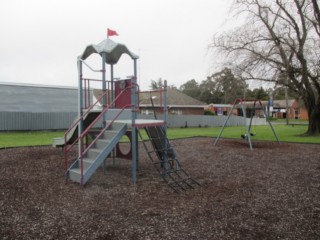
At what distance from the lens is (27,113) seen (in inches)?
951

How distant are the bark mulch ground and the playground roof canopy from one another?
10.4 feet

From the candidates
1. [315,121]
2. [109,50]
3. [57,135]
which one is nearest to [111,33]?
[109,50]

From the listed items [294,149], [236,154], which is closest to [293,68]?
[294,149]

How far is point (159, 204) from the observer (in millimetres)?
5840

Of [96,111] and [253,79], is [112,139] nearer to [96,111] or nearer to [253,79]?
[96,111]

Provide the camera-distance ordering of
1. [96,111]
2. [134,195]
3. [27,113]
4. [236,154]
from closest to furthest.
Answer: [134,195] → [96,111] → [236,154] → [27,113]

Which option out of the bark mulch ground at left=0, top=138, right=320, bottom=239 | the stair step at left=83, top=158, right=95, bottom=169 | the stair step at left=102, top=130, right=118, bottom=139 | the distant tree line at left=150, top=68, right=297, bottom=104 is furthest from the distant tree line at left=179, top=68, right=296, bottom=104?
the stair step at left=83, top=158, right=95, bottom=169

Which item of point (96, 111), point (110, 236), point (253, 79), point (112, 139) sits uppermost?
point (253, 79)

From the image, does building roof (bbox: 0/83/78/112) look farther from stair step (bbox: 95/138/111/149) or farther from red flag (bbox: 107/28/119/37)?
stair step (bbox: 95/138/111/149)

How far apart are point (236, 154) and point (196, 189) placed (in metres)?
5.32

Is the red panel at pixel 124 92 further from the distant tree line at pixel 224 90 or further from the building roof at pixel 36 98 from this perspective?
the building roof at pixel 36 98

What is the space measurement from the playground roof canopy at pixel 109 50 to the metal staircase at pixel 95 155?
1894mm

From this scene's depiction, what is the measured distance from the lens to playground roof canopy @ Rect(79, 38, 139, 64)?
8103 mm

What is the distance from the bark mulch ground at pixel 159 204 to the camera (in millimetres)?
4547
